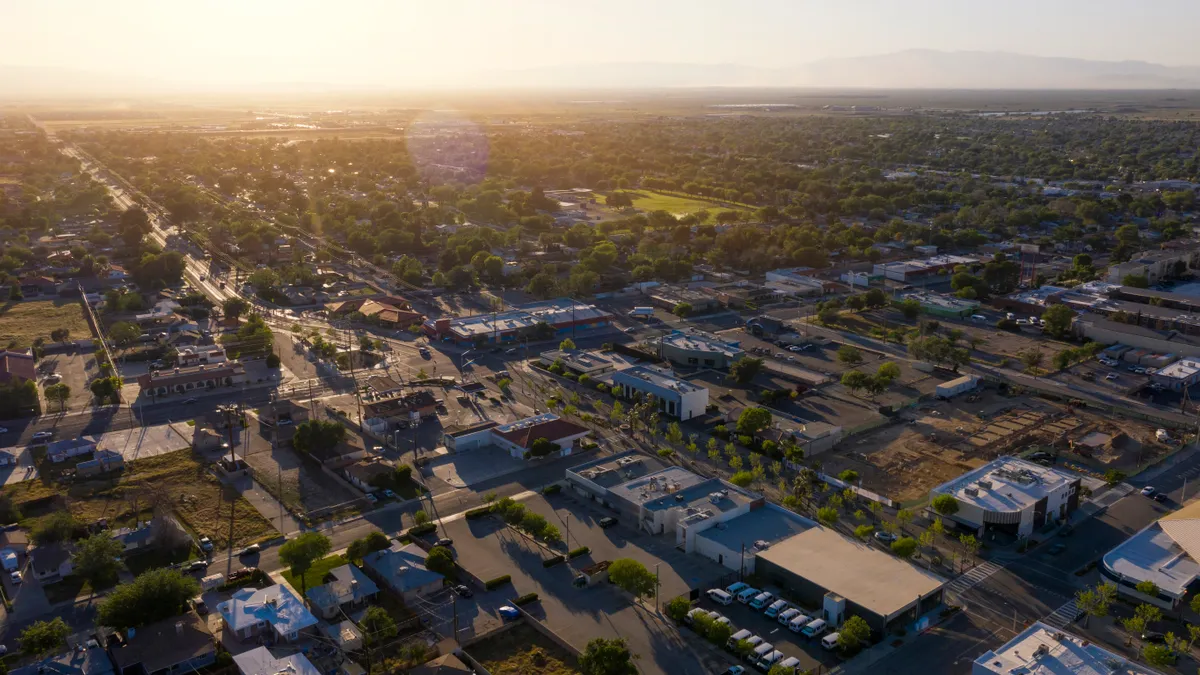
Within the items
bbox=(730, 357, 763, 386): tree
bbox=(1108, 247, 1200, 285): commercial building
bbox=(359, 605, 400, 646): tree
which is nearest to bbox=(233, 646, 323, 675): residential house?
bbox=(359, 605, 400, 646): tree

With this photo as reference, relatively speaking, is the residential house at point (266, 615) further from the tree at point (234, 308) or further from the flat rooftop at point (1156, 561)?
the tree at point (234, 308)

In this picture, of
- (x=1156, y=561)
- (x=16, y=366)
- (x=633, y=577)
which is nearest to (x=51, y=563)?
(x=633, y=577)

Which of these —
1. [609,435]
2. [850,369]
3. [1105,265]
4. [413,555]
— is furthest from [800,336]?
[1105,265]

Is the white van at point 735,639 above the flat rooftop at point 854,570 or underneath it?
underneath

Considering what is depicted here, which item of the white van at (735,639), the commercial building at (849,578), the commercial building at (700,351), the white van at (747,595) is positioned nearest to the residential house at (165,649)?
the white van at (735,639)

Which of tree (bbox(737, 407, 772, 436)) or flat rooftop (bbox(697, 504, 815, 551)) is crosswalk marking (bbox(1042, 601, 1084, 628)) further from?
tree (bbox(737, 407, 772, 436))

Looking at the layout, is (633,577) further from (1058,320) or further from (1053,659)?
(1058,320)
